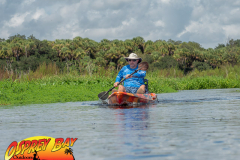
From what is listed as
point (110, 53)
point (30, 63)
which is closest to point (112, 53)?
point (110, 53)

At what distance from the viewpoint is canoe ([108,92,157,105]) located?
41.0 ft

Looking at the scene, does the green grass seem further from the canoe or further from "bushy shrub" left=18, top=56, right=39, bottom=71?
"bushy shrub" left=18, top=56, right=39, bottom=71

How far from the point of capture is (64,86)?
19.5m

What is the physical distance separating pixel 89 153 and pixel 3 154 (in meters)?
1.10

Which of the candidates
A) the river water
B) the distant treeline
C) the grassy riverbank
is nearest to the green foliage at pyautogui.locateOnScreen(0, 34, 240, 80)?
the distant treeline

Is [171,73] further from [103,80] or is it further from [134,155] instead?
[134,155]

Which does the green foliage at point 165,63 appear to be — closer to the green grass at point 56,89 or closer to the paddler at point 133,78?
the green grass at point 56,89

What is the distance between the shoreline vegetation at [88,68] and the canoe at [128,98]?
348 cm

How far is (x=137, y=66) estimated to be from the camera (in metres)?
13.6

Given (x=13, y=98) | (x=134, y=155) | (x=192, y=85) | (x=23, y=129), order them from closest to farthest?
(x=134, y=155)
(x=23, y=129)
(x=13, y=98)
(x=192, y=85)

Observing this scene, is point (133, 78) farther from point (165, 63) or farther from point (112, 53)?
point (112, 53)

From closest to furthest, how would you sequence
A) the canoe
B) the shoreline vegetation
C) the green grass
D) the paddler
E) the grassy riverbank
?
the canoe → the paddler → the green grass → the grassy riverbank → the shoreline vegetation

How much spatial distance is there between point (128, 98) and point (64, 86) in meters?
7.54

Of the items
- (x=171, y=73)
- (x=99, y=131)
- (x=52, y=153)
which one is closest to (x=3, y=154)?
(x=52, y=153)
